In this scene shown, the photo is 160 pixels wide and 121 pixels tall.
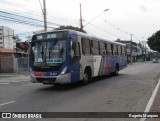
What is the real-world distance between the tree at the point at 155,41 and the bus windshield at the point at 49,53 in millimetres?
88171

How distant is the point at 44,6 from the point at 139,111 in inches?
982

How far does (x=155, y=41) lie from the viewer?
10075 cm

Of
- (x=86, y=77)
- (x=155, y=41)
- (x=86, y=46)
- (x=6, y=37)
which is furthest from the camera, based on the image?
(x=155, y=41)

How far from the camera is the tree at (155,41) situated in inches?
3937

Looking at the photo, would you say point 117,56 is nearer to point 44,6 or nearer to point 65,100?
point 44,6

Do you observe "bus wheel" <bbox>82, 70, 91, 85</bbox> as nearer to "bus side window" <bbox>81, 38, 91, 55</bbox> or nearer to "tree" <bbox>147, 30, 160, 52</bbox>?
"bus side window" <bbox>81, 38, 91, 55</bbox>

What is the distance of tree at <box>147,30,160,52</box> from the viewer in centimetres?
10000

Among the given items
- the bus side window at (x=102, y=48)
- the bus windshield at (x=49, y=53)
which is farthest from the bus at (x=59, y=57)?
the bus side window at (x=102, y=48)

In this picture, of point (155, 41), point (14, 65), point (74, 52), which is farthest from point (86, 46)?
point (155, 41)

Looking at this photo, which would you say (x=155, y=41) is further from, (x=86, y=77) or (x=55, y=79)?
(x=55, y=79)

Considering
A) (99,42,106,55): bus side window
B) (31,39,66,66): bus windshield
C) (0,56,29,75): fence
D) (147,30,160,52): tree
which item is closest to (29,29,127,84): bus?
(31,39,66,66): bus windshield

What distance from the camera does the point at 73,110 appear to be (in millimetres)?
9719

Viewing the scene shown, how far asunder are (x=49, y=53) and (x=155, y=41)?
295ft

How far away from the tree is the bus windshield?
88.2 m
